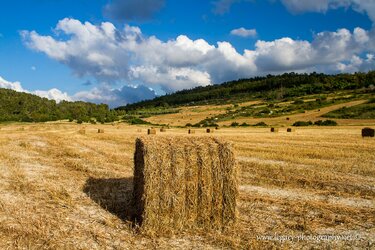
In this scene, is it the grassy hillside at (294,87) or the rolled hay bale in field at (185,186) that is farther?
the grassy hillside at (294,87)

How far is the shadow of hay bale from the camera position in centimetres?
912

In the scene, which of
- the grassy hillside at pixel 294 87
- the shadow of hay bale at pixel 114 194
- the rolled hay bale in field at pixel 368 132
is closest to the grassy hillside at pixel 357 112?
the rolled hay bale in field at pixel 368 132

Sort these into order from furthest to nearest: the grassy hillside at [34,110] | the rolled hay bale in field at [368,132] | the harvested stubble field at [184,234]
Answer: the grassy hillside at [34,110], the rolled hay bale in field at [368,132], the harvested stubble field at [184,234]

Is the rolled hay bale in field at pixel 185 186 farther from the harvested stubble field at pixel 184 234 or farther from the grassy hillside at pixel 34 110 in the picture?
the grassy hillside at pixel 34 110

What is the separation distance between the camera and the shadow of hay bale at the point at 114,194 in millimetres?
9125

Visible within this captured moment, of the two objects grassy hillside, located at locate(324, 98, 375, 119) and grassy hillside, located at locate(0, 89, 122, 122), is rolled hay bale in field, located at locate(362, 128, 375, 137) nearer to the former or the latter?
grassy hillside, located at locate(324, 98, 375, 119)

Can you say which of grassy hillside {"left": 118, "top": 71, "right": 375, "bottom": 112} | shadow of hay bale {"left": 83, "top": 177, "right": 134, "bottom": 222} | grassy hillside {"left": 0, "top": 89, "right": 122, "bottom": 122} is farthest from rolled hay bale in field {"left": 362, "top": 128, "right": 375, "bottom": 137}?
grassy hillside {"left": 118, "top": 71, "right": 375, "bottom": 112}

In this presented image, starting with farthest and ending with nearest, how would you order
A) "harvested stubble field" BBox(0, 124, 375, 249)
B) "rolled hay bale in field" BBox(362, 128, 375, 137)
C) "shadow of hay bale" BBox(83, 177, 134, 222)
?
1. "rolled hay bale in field" BBox(362, 128, 375, 137)
2. "shadow of hay bale" BBox(83, 177, 134, 222)
3. "harvested stubble field" BBox(0, 124, 375, 249)

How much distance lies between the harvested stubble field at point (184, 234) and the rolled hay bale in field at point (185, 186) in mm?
415

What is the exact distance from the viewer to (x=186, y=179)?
8.47m

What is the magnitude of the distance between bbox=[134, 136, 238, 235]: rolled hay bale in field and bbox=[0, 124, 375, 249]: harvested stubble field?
1.36 feet

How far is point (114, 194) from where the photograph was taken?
10.8m

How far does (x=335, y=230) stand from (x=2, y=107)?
333 ft

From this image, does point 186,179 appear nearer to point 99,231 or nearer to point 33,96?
point 99,231
